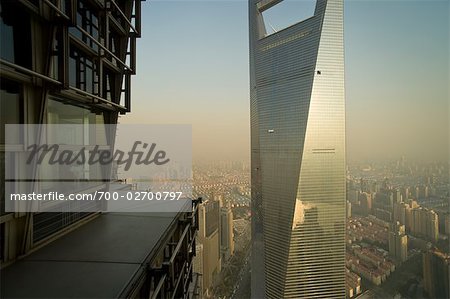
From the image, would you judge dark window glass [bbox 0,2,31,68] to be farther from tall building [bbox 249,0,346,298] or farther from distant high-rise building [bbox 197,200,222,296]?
tall building [bbox 249,0,346,298]

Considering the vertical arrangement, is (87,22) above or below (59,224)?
above

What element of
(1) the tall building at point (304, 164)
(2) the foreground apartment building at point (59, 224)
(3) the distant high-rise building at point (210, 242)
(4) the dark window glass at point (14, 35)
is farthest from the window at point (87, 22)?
(1) the tall building at point (304, 164)

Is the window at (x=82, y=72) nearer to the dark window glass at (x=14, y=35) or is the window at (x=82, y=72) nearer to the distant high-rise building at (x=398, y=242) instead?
the dark window glass at (x=14, y=35)

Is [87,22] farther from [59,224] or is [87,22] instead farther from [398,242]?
[398,242]

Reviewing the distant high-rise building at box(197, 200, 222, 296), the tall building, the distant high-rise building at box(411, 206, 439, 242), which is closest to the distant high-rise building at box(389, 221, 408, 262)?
the distant high-rise building at box(411, 206, 439, 242)

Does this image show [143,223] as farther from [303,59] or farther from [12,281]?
[303,59]

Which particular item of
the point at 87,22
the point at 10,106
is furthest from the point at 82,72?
the point at 10,106

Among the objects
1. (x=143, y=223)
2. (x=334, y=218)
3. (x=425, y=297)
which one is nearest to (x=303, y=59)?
(x=334, y=218)
